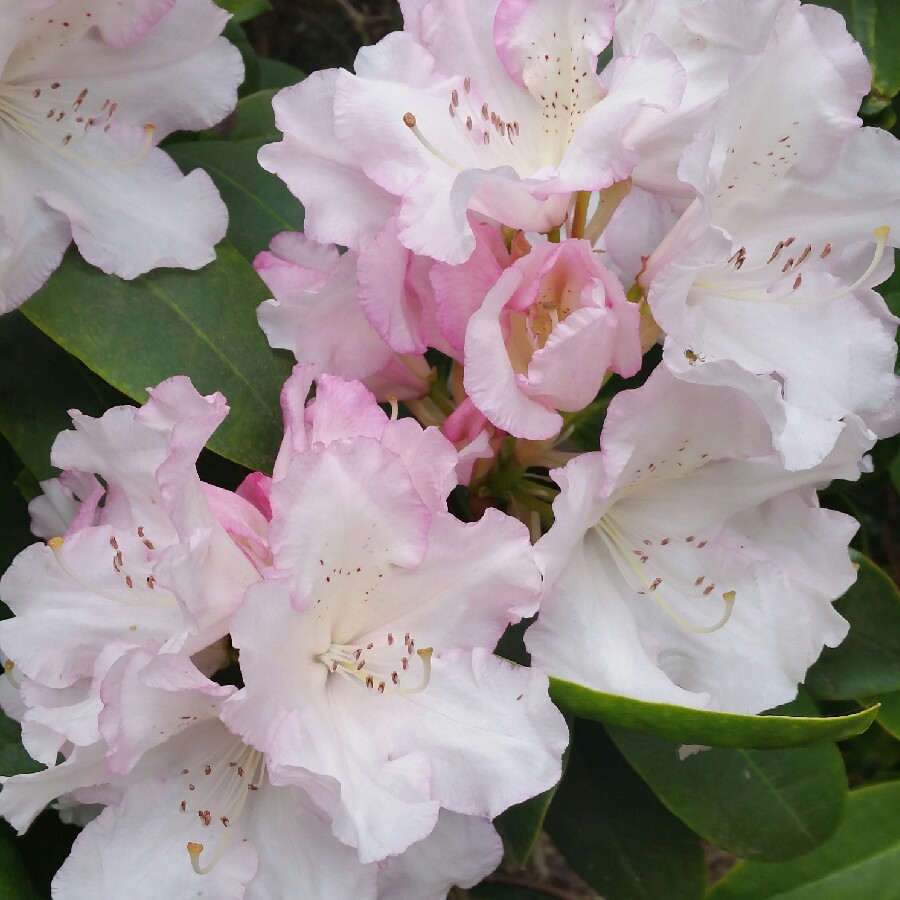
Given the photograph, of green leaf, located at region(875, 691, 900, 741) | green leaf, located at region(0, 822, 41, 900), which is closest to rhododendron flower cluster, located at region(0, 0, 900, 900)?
green leaf, located at region(0, 822, 41, 900)

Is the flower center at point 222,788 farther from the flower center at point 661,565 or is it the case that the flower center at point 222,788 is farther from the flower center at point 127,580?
the flower center at point 661,565

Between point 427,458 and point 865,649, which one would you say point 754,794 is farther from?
point 427,458

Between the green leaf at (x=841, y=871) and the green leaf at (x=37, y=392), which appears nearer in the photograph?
the green leaf at (x=37, y=392)

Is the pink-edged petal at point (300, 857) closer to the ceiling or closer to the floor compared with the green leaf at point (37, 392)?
closer to the floor

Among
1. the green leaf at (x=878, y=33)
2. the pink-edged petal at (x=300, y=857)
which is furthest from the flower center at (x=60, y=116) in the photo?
the green leaf at (x=878, y=33)

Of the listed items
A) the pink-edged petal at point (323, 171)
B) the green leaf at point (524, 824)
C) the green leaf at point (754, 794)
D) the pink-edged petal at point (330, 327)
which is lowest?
the green leaf at point (754, 794)

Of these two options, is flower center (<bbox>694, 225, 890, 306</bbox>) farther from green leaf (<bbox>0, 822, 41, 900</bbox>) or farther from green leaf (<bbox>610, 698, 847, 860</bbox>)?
green leaf (<bbox>0, 822, 41, 900</bbox>)

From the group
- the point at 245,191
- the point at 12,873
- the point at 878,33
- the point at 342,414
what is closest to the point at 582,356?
the point at 342,414

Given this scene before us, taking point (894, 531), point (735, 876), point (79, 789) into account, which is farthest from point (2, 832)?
point (894, 531)
